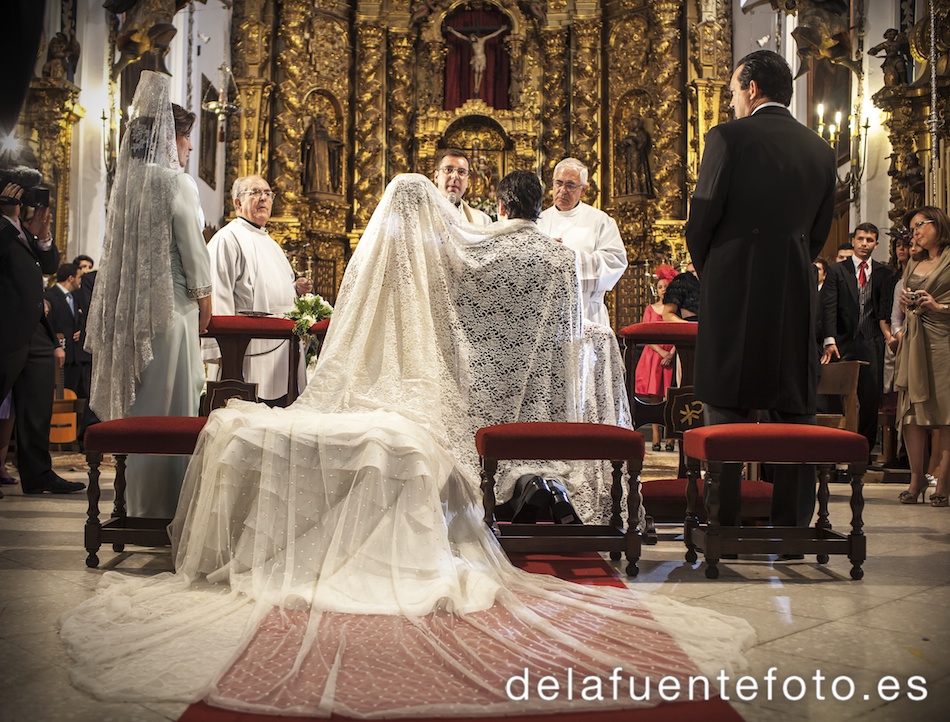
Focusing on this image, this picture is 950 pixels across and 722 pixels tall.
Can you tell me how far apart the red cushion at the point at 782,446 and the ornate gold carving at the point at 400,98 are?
14373mm

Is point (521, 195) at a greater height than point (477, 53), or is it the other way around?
point (477, 53)

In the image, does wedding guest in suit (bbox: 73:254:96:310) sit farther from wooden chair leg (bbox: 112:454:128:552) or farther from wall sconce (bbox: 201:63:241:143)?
wooden chair leg (bbox: 112:454:128:552)

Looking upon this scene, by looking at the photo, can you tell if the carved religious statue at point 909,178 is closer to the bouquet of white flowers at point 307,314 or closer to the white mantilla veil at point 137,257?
the bouquet of white flowers at point 307,314

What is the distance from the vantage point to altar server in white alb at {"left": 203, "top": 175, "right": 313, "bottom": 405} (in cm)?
666

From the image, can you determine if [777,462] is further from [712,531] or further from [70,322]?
[70,322]

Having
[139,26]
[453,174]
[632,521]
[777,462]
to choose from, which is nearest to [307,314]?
[453,174]

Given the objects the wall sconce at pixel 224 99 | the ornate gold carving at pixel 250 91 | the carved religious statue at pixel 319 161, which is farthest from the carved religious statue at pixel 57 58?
the carved religious statue at pixel 319 161

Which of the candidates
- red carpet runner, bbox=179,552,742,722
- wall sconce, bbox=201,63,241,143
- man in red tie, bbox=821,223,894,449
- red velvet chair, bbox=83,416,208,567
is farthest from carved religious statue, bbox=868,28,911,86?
red carpet runner, bbox=179,552,742,722

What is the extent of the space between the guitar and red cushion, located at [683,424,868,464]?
6.71 metres

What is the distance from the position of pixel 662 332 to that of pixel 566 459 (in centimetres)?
148

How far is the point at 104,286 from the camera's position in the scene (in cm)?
466

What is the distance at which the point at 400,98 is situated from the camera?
Result: 17594 mm

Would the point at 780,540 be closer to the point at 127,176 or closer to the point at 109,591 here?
the point at 109,591

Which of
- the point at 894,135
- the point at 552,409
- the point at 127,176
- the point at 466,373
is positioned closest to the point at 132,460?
the point at 127,176
